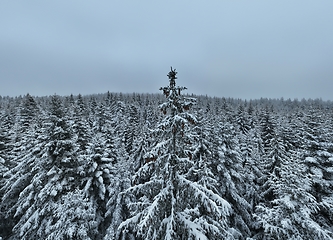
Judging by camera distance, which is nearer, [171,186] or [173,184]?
[171,186]

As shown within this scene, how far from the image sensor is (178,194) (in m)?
7.53

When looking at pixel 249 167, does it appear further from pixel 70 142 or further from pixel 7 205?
pixel 7 205

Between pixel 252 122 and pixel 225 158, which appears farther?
pixel 252 122

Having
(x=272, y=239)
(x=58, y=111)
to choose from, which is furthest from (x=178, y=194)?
(x=58, y=111)

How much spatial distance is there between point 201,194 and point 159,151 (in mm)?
2233

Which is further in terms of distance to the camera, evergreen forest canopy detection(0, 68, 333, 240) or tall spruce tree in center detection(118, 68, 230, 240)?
evergreen forest canopy detection(0, 68, 333, 240)

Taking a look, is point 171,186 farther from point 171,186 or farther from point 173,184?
point 173,184

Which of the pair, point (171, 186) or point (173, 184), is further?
point (173, 184)

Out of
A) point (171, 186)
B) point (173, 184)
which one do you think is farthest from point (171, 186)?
point (173, 184)

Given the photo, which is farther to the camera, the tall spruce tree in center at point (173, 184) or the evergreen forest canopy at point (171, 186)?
the evergreen forest canopy at point (171, 186)

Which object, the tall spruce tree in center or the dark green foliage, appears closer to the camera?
the tall spruce tree in center

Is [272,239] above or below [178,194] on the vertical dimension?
below

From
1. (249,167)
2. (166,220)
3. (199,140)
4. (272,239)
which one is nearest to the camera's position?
(166,220)

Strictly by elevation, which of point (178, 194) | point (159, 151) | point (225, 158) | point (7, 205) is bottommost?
point (7, 205)
